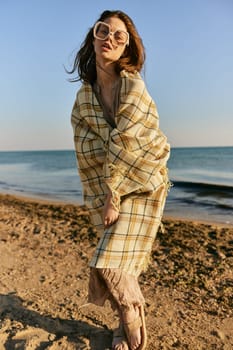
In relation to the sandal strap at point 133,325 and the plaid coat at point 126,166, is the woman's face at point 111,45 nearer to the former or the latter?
the plaid coat at point 126,166

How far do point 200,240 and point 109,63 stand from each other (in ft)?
12.6

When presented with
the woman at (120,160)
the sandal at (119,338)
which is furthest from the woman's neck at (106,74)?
the sandal at (119,338)

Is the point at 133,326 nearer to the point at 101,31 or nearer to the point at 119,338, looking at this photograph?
the point at 119,338

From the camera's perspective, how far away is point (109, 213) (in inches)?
108

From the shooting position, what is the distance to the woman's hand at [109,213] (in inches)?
107

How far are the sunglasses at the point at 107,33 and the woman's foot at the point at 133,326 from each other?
5.74 ft

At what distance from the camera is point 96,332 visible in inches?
130

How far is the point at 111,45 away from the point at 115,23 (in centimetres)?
14

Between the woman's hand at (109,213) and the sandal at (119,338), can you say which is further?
the sandal at (119,338)

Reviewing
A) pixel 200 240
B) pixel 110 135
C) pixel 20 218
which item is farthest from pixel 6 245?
pixel 110 135

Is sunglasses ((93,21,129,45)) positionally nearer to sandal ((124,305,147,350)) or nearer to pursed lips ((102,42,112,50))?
pursed lips ((102,42,112,50))

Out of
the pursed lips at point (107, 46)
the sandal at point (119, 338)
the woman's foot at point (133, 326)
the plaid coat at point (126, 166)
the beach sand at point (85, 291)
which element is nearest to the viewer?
the plaid coat at point (126, 166)

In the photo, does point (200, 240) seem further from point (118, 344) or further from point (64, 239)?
point (118, 344)

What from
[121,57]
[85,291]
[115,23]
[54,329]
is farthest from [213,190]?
[115,23]
